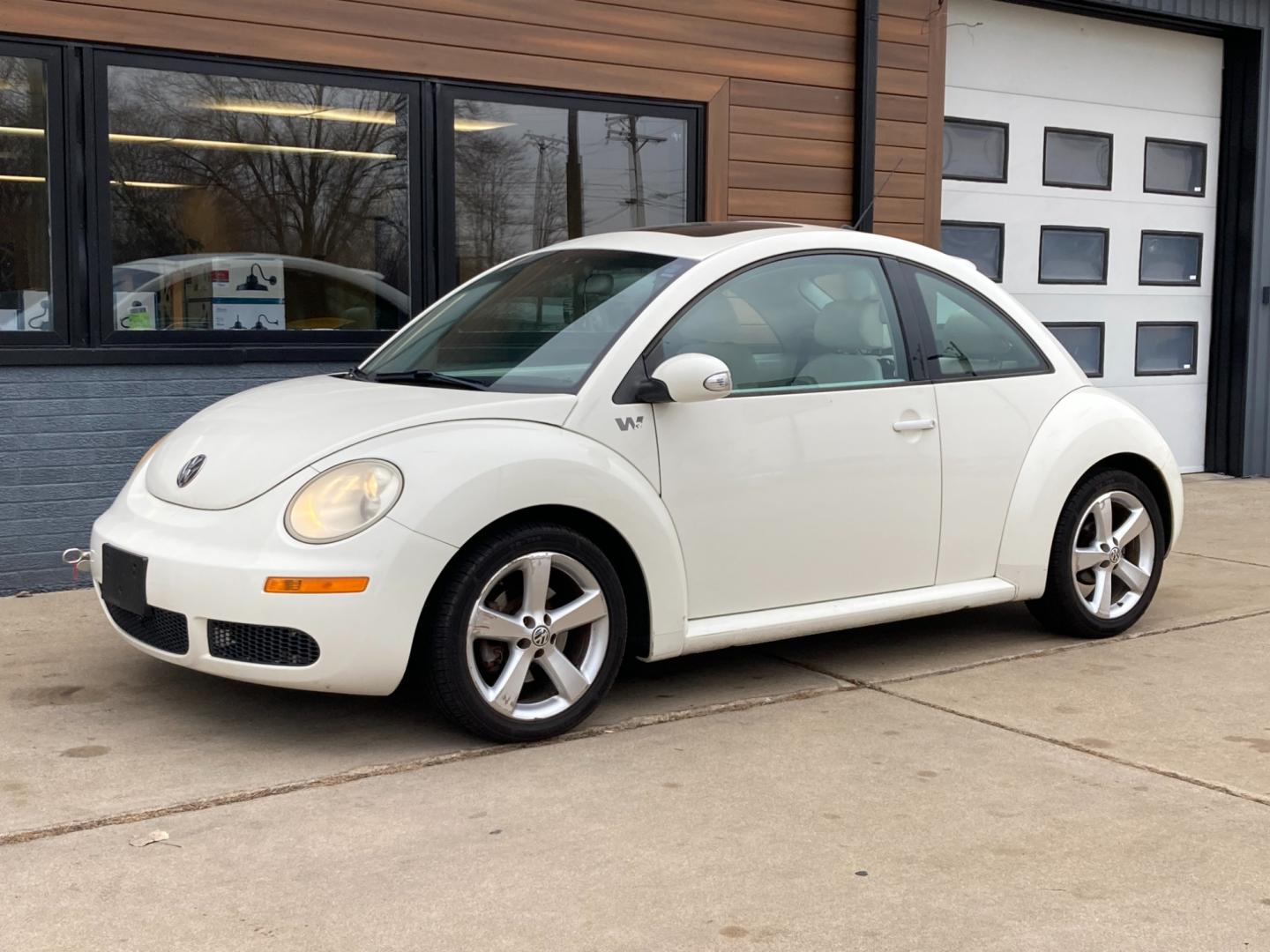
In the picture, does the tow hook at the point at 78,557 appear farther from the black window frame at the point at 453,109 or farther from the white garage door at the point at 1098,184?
the white garage door at the point at 1098,184

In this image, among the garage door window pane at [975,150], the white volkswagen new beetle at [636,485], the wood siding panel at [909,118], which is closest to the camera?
the white volkswagen new beetle at [636,485]

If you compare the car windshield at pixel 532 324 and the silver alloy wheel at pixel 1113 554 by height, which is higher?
the car windshield at pixel 532 324

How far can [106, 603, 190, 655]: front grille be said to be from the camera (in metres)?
4.23

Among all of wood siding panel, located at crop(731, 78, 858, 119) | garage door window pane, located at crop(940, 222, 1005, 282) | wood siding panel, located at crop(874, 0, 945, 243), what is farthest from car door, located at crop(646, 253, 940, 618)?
garage door window pane, located at crop(940, 222, 1005, 282)

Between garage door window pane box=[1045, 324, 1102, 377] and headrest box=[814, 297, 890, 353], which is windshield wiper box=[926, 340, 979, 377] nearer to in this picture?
headrest box=[814, 297, 890, 353]

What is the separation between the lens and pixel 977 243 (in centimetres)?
1009

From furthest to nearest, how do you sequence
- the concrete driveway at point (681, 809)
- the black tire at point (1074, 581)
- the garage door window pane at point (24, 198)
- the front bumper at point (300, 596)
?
1. the garage door window pane at point (24, 198)
2. the black tire at point (1074, 581)
3. the front bumper at point (300, 596)
4. the concrete driveway at point (681, 809)

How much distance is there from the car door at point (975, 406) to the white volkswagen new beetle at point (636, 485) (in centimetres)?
1

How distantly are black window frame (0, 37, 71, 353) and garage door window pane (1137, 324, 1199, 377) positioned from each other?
25.3 ft

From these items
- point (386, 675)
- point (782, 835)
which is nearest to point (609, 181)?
point (386, 675)

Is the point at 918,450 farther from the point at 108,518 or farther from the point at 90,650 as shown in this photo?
the point at 90,650

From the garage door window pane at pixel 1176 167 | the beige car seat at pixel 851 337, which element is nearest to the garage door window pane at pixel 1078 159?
the garage door window pane at pixel 1176 167

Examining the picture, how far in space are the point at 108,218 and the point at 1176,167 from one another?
7.92 metres

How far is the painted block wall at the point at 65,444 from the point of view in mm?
6496
